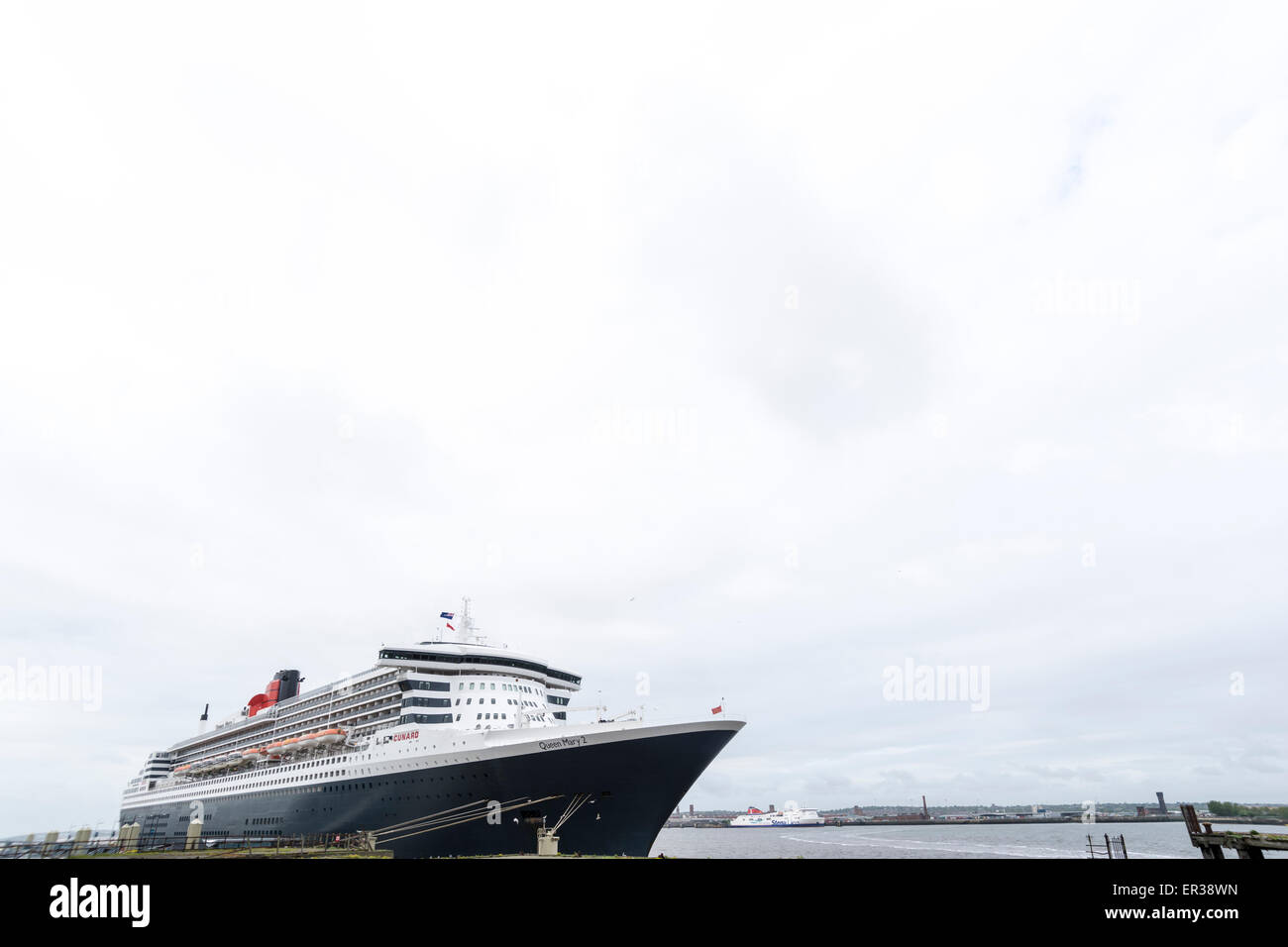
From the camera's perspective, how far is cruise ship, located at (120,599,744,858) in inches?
1310

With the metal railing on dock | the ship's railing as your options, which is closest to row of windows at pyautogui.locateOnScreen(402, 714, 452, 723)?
the ship's railing

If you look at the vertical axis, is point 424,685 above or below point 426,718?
above

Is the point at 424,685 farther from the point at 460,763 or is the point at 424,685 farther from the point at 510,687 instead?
the point at 460,763

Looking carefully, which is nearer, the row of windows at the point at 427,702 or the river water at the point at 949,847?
the row of windows at the point at 427,702

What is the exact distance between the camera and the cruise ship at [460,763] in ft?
109

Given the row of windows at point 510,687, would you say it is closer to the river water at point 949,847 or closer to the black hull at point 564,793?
the black hull at point 564,793

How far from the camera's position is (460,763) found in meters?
34.7

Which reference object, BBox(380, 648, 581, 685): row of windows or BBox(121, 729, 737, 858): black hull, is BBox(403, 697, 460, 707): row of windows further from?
BBox(121, 729, 737, 858): black hull
